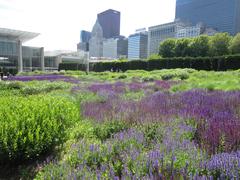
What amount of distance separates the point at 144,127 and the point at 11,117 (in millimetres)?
2120

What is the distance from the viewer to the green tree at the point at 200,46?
6725 cm

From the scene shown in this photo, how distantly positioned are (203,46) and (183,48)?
7.51m

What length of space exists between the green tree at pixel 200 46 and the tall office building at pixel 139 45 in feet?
322

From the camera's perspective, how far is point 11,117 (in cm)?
370

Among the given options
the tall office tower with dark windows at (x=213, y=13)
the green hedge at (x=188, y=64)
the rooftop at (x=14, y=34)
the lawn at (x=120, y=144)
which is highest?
the tall office tower with dark windows at (x=213, y=13)

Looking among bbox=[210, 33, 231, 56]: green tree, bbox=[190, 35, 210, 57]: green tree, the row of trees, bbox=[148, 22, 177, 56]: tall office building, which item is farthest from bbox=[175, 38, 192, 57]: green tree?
bbox=[148, 22, 177, 56]: tall office building

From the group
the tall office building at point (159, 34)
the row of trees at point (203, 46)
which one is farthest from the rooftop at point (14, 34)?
the tall office building at point (159, 34)

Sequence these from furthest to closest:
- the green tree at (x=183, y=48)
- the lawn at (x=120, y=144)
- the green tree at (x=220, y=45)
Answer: the green tree at (x=183, y=48), the green tree at (x=220, y=45), the lawn at (x=120, y=144)

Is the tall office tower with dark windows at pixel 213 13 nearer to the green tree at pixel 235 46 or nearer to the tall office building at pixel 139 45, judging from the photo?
the tall office building at pixel 139 45

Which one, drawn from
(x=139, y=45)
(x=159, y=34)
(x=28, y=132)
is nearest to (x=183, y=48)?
(x=28, y=132)

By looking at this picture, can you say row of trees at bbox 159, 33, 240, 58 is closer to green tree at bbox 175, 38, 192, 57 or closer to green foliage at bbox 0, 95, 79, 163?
green tree at bbox 175, 38, 192, 57

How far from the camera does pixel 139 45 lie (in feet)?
555

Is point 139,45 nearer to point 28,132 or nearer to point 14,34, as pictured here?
point 14,34

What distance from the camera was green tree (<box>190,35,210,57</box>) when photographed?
221 ft
